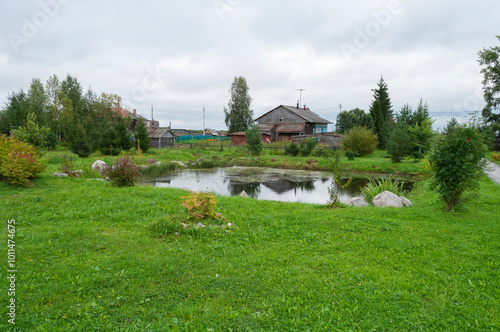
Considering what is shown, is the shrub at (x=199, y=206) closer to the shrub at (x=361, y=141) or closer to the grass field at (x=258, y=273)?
the grass field at (x=258, y=273)

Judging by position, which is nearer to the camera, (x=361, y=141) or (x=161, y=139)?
(x=361, y=141)

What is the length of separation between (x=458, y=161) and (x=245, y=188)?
33.1ft

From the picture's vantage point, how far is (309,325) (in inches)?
126

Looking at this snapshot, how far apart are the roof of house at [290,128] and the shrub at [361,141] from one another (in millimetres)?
14295

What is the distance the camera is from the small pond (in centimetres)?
1329

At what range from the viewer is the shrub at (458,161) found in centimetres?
688

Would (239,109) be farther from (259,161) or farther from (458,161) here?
(458,161)

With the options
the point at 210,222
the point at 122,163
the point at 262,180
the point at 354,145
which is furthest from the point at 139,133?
the point at 210,222

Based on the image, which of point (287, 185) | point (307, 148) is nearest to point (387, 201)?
point (287, 185)

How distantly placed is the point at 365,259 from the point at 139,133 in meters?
26.9

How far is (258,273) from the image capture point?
422 centimetres

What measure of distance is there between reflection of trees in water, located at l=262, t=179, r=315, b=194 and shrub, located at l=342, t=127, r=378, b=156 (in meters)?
11.9

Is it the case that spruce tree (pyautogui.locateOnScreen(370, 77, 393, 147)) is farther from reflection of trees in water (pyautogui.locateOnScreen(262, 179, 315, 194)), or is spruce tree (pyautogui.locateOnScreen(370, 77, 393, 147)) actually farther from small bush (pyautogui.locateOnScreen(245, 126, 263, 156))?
reflection of trees in water (pyautogui.locateOnScreen(262, 179, 315, 194))

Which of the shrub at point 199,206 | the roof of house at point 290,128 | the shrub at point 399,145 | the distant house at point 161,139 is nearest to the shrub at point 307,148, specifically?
the shrub at point 399,145
